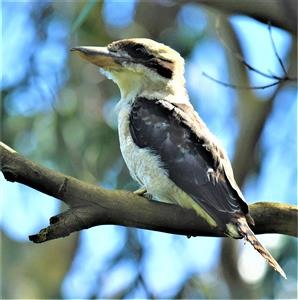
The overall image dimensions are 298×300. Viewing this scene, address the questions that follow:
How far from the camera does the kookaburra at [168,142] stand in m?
2.69

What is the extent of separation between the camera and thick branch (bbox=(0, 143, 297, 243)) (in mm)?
2361

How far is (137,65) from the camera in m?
3.20

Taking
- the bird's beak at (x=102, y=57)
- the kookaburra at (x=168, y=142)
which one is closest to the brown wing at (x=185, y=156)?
the kookaburra at (x=168, y=142)

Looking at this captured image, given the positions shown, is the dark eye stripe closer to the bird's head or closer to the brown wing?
the bird's head

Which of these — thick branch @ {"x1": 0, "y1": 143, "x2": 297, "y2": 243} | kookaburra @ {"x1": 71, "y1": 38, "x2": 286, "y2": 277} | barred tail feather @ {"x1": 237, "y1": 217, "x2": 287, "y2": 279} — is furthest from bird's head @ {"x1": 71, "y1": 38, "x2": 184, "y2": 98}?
barred tail feather @ {"x1": 237, "y1": 217, "x2": 287, "y2": 279}

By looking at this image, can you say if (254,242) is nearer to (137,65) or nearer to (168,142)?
(168,142)

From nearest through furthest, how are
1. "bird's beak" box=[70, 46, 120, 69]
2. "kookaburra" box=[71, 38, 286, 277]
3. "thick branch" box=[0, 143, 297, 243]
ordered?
"thick branch" box=[0, 143, 297, 243]
"kookaburra" box=[71, 38, 286, 277]
"bird's beak" box=[70, 46, 120, 69]

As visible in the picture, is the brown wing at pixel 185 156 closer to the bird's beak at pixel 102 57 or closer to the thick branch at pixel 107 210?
the thick branch at pixel 107 210

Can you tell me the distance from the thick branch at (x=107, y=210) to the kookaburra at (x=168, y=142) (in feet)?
0.25

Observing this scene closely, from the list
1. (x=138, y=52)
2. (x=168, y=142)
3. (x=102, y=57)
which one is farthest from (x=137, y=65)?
(x=168, y=142)

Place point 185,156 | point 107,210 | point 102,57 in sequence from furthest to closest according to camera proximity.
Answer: point 102,57
point 185,156
point 107,210

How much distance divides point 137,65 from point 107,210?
2.94ft

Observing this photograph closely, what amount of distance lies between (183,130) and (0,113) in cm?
213

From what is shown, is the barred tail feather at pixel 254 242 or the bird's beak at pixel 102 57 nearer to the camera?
the barred tail feather at pixel 254 242
